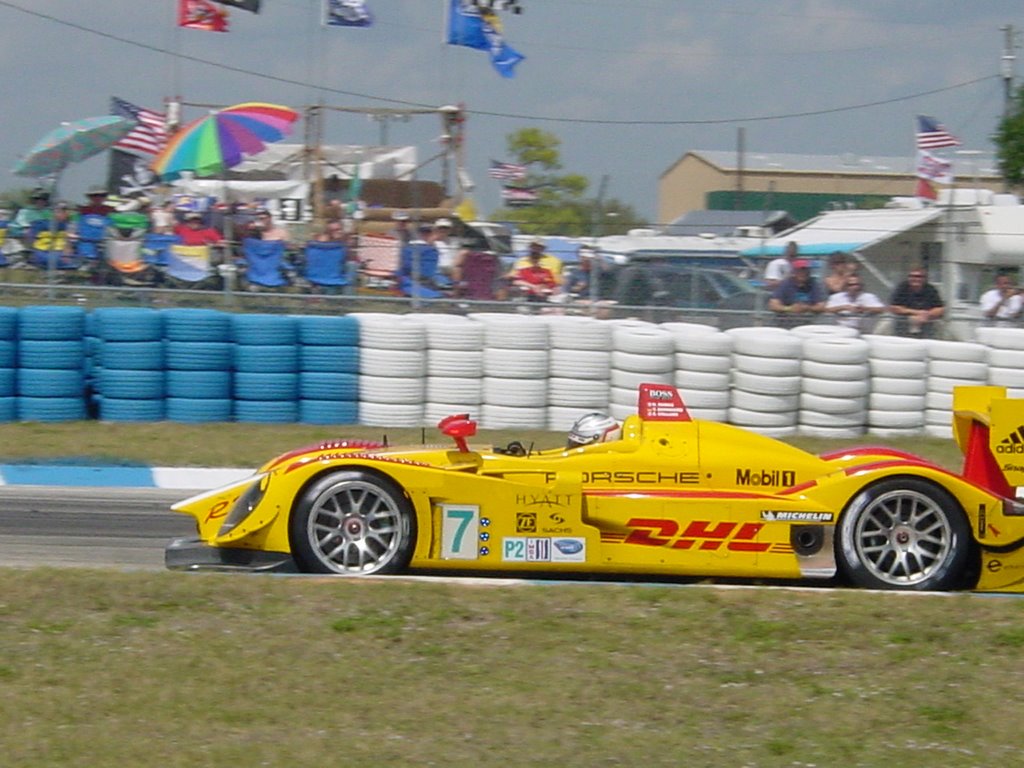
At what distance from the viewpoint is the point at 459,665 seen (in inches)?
217

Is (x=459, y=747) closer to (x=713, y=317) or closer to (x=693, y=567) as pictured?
(x=693, y=567)

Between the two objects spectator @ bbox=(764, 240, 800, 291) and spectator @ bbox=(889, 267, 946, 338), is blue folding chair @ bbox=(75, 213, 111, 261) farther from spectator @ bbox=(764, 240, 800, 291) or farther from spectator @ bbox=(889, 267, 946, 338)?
spectator @ bbox=(889, 267, 946, 338)

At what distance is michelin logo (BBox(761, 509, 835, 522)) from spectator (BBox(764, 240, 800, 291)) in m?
7.77

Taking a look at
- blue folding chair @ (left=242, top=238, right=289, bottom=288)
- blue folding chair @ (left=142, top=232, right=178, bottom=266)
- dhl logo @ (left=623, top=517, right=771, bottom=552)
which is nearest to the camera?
dhl logo @ (left=623, top=517, right=771, bottom=552)

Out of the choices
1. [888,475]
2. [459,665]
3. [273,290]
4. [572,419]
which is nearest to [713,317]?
[572,419]

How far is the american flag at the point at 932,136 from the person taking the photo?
84.1 ft

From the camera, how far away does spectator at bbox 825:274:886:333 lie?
14.2 meters

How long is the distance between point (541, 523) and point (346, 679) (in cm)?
192

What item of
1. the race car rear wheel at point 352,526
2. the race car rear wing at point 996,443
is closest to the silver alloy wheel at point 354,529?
the race car rear wheel at point 352,526

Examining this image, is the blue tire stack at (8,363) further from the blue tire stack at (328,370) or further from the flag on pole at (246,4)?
the flag on pole at (246,4)

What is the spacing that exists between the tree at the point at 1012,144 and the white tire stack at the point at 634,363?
29328 millimetres

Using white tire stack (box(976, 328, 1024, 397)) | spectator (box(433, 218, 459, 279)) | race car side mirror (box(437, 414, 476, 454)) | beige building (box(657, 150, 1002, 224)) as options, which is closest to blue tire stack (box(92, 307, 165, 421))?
spectator (box(433, 218, 459, 279))

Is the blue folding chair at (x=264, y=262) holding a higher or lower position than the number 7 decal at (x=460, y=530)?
higher

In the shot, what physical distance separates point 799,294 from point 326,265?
497 centimetres
